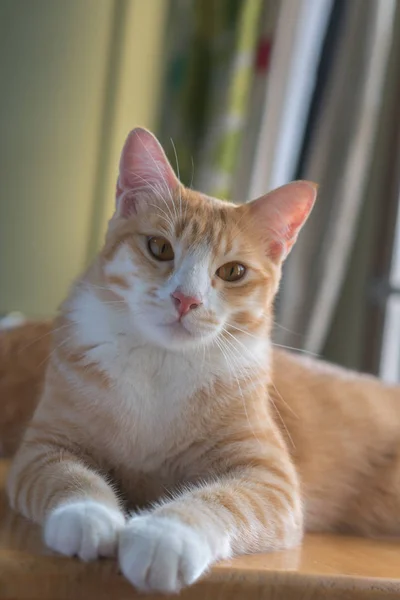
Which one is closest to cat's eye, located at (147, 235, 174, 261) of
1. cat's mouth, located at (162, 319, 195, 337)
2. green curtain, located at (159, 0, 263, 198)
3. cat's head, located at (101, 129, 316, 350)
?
cat's head, located at (101, 129, 316, 350)

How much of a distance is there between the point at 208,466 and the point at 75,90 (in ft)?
7.69

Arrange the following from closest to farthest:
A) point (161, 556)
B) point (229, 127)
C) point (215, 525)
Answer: point (161, 556)
point (215, 525)
point (229, 127)

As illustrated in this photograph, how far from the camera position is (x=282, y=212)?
1205 mm

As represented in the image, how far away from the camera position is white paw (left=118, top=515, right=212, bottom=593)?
0.75 m

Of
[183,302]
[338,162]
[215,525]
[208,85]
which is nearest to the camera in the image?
[215,525]

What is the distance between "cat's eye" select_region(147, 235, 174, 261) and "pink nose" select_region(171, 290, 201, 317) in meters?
0.10

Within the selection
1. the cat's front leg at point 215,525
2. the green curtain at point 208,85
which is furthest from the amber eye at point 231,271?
the green curtain at point 208,85

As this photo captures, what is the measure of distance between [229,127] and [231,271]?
1.52m

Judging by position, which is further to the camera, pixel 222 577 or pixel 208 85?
pixel 208 85

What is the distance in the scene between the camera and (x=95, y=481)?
3.25 feet

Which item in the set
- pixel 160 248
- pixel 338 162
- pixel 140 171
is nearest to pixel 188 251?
pixel 160 248

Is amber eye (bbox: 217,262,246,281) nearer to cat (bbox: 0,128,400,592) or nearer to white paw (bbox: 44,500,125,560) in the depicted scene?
cat (bbox: 0,128,400,592)

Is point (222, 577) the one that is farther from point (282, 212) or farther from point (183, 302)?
point (282, 212)

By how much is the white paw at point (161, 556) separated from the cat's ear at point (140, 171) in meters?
0.57
